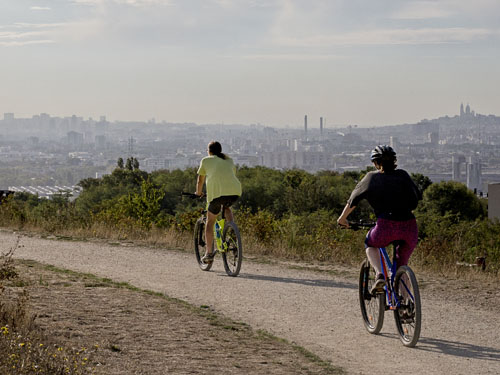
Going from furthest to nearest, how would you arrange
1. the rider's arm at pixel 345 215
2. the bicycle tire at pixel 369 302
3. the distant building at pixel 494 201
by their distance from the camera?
the distant building at pixel 494 201
the bicycle tire at pixel 369 302
the rider's arm at pixel 345 215

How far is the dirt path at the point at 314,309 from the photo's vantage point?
6.75m

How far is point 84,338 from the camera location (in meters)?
6.82

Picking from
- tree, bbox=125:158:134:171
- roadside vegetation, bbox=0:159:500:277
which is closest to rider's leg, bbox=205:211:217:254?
roadside vegetation, bbox=0:159:500:277

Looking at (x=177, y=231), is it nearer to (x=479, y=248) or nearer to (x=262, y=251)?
(x=262, y=251)

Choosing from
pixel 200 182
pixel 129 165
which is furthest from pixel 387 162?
pixel 129 165

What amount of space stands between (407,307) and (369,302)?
79cm

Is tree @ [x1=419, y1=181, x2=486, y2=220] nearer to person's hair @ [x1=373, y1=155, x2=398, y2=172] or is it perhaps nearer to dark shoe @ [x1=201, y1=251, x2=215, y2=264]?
dark shoe @ [x1=201, y1=251, x2=215, y2=264]

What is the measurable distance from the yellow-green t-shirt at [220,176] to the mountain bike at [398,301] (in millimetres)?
3621

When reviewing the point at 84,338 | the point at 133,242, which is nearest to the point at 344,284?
the point at 84,338

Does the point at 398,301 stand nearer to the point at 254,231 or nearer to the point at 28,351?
the point at 28,351

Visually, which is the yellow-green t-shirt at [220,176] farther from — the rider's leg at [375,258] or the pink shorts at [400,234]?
the pink shorts at [400,234]

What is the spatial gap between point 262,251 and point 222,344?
6.85m

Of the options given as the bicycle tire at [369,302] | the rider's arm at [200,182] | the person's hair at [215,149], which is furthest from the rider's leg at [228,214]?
the bicycle tire at [369,302]

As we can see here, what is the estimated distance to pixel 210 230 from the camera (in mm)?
11531
